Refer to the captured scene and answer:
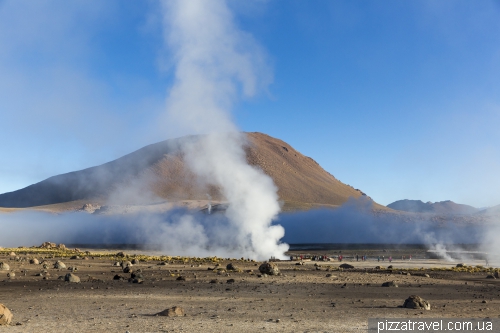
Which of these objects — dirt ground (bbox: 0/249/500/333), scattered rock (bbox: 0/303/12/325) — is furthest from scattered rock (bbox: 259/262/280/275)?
scattered rock (bbox: 0/303/12/325)

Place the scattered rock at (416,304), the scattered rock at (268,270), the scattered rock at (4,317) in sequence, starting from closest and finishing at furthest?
the scattered rock at (4,317) < the scattered rock at (416,304) < the scattered rock at (268,270)

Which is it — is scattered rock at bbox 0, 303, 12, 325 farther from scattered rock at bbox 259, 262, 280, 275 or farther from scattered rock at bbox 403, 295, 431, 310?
scattered rock at bbox 259, 262, 280, 275

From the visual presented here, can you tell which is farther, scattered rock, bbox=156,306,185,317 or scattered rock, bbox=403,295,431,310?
scattered rock, bbox=403,295,431,310

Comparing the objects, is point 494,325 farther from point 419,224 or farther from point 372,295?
point 419,224

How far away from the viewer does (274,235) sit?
274ft

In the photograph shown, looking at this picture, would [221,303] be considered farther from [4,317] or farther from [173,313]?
[4,317]

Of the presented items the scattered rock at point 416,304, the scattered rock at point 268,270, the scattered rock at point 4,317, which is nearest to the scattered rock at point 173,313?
the scattered rock at point 4,317

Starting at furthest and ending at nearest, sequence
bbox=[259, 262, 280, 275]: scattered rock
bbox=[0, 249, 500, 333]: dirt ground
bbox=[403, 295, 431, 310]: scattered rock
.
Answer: bbox=[259, 262, 280, 275]: scattered rock, bbox=[403, 295, 431, 310]: scattered rock, bbox=[0, 249, 500, 333]: dirt ground

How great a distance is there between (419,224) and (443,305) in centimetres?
14427

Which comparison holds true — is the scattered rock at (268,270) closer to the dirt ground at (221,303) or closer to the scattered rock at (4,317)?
the dirt ground at (221,303)

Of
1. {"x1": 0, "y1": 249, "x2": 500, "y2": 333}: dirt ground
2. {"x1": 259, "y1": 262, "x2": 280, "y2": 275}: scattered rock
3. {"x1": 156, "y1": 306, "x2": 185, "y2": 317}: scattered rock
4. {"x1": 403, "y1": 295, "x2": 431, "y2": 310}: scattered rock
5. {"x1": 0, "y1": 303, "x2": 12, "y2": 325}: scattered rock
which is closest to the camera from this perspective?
{"x1": 0, "y1": 303, "x2": 12, "y2": 325}: scattered rock

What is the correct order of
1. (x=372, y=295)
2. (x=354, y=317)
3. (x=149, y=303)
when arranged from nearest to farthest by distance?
1. (x=354, y=317)
2. (x=149, y=303)
3. (x=372, y=295)

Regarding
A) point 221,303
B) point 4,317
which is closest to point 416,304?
point 221,303

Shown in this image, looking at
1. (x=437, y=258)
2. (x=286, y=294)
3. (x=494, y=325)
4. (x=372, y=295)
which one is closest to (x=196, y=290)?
(x=286, y=294)
